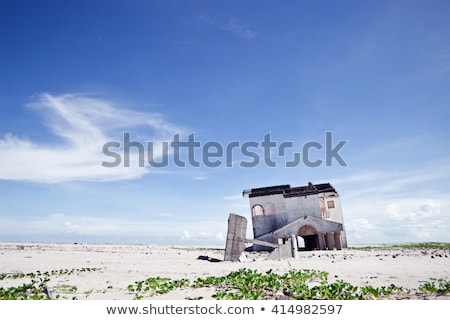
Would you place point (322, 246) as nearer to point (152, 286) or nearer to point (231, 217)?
point (231, 217)

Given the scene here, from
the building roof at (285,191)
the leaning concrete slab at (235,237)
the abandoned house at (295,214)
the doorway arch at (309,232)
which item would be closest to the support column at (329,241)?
the abandoned house at (295,214)

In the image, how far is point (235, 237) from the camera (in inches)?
664

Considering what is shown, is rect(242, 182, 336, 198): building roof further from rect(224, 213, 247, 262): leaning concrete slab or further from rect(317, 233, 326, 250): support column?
rect(224, 213, 247, 262): leaning concrete slab

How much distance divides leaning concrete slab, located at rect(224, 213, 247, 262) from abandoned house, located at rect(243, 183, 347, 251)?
626 inches

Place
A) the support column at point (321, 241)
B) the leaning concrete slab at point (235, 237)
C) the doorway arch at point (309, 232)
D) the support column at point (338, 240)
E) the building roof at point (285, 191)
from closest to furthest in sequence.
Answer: the leaning concrete slab at point (235, 237) < the support column at point (321, 241) < the doorway arch at point (309, 232) < the support column at point (338, 240) < the building roof at point (285, 191)

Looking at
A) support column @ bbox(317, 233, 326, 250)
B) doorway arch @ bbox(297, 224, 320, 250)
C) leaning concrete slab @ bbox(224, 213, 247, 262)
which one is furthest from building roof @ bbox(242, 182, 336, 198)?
leaning concrete slab @ bbox(224, 213, 247, 262)

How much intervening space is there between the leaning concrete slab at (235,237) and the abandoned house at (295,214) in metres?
15.9

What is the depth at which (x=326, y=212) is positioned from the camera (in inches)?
1502

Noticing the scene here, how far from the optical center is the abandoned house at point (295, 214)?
31.6 meters

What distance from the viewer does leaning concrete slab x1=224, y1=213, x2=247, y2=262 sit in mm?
16594

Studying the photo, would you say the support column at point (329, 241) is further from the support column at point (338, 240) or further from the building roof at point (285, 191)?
the building roof at point (285, 191)

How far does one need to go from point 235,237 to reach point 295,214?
20331 mm
